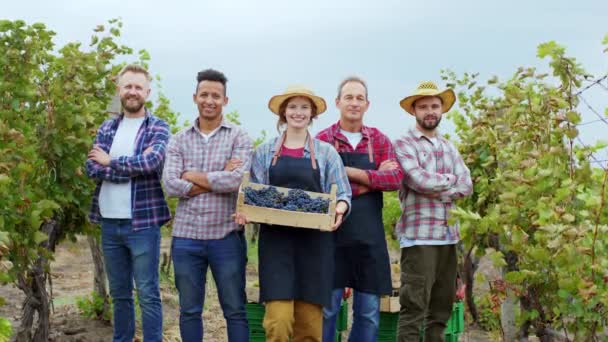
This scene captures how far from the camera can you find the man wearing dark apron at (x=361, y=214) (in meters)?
4.73

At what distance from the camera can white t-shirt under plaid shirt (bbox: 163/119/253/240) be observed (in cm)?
464

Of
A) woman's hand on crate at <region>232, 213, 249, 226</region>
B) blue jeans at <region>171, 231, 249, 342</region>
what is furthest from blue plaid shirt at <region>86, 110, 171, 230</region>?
woman's hand on crate at <region>232, 213, 249, 226</region>

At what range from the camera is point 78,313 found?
789 centimetres

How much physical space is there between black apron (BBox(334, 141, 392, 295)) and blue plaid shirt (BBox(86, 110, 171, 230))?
120cm

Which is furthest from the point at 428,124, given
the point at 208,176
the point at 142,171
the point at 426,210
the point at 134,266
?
the point at 134,266

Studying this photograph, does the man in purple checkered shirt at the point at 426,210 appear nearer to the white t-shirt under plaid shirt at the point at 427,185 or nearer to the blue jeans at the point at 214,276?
the white t-shirt under plaid shirt at the point at 427,185

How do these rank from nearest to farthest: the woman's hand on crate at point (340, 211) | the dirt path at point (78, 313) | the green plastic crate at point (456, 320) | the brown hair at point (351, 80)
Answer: the woman's hand on crate at point (340, 211) → the brown hair at point (351, 80) → the green plastic crate at point (456, 320) → the dirt path at point (78, 313)

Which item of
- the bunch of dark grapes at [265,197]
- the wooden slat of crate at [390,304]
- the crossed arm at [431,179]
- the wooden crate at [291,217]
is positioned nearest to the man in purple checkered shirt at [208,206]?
the bunch of dark grapes at [265,197]

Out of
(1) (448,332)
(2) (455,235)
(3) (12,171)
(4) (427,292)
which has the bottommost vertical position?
(1) (448,332)

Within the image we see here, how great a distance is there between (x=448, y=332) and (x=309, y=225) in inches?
83.6

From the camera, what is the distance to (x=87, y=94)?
6.18m

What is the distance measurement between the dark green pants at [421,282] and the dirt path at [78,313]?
2.74 meters

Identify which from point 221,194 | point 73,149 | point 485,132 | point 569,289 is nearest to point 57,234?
point 73,149

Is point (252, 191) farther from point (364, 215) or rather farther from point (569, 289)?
point (569, 289)
